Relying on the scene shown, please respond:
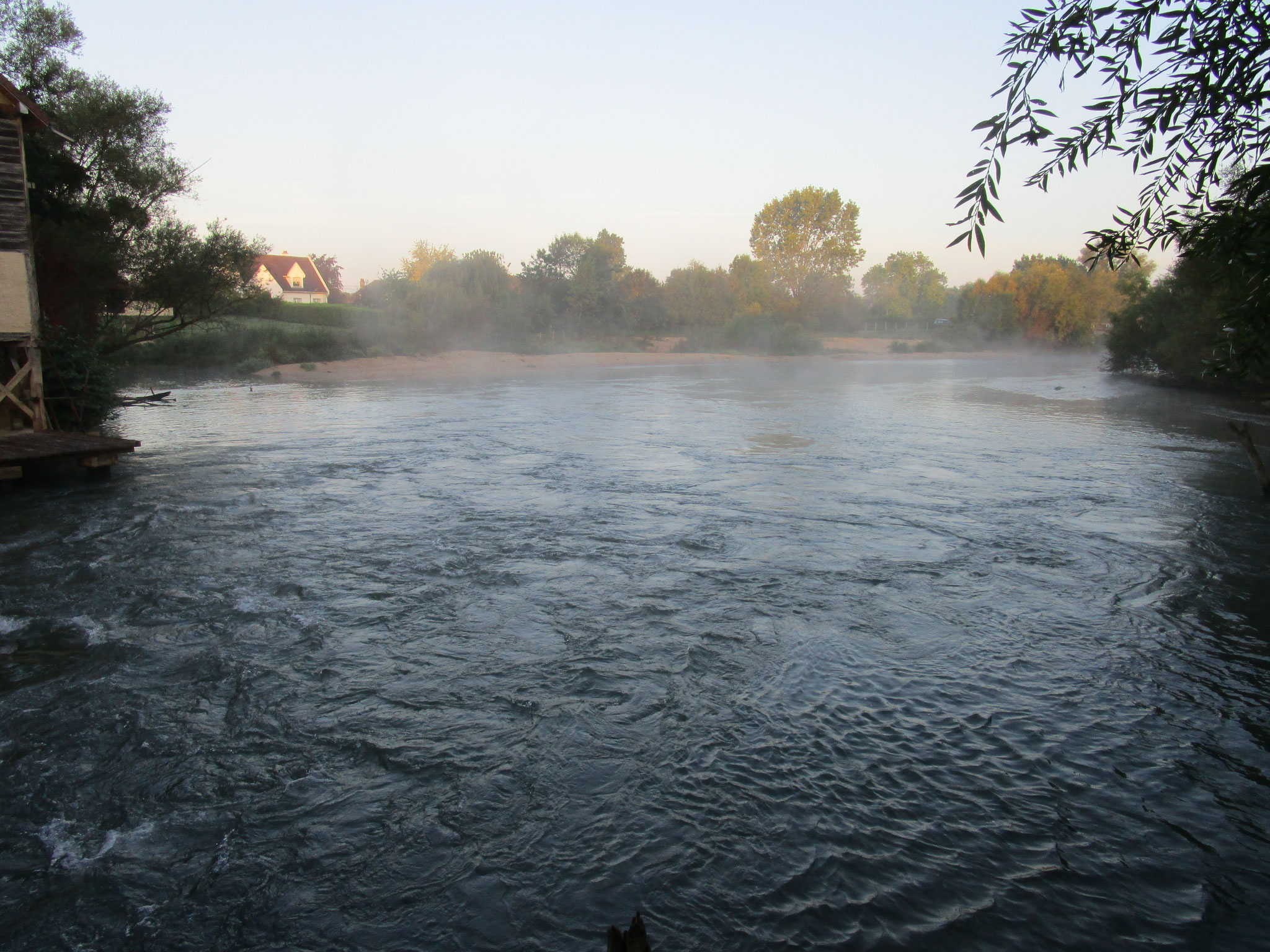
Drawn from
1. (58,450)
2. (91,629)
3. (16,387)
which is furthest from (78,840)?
(16,387)

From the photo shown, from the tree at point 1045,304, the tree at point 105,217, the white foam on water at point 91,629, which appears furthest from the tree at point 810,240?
the white foam on water at point 91,629

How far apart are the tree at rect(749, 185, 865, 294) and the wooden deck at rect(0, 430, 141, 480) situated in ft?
249

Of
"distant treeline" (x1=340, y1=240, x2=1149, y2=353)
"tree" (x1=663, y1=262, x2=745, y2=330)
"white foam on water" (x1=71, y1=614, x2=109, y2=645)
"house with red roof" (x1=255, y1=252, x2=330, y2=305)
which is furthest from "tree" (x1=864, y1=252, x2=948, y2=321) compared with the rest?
"white foam on water" (x1=71, y1=614, x2=109, y2=645)

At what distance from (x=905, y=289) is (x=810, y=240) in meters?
44.3

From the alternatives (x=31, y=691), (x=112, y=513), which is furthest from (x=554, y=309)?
(x=31, y=691)

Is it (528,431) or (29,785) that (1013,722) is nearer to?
(29,785)

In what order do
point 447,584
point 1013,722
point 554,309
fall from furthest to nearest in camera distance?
point 554,309, point 447,584, point 1013,722

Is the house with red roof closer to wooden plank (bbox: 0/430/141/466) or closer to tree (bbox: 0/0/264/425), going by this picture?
tree (bbox: 0/0/264/425)

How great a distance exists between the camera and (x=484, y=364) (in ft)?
160

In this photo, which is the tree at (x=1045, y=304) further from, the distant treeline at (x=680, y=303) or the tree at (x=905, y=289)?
the tree at (x=905, y=289)

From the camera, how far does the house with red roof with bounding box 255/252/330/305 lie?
91188 mm

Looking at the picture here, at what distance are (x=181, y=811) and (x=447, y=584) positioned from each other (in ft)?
13.4

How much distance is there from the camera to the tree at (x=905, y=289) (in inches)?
4397

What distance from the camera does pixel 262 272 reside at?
90.1 metres
